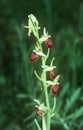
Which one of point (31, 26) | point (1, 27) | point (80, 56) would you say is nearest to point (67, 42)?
point (80, 56)

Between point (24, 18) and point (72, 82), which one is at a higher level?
point (24, 18)

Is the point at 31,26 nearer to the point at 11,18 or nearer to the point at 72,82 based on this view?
the point at 72,82

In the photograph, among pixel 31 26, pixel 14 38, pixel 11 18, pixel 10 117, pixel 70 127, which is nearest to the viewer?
pixel 31 26

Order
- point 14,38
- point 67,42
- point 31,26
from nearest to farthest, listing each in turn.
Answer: point 31,26, point 67,42, point 14,38

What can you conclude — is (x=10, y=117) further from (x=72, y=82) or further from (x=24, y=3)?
(x=24, y=3)

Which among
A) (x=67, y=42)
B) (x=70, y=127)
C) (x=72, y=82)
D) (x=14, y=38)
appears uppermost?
(x=14, y=38)

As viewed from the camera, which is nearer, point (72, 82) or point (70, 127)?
point (70, 127)

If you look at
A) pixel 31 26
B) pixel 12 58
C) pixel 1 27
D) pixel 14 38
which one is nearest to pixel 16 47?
A: pixel 12 58
